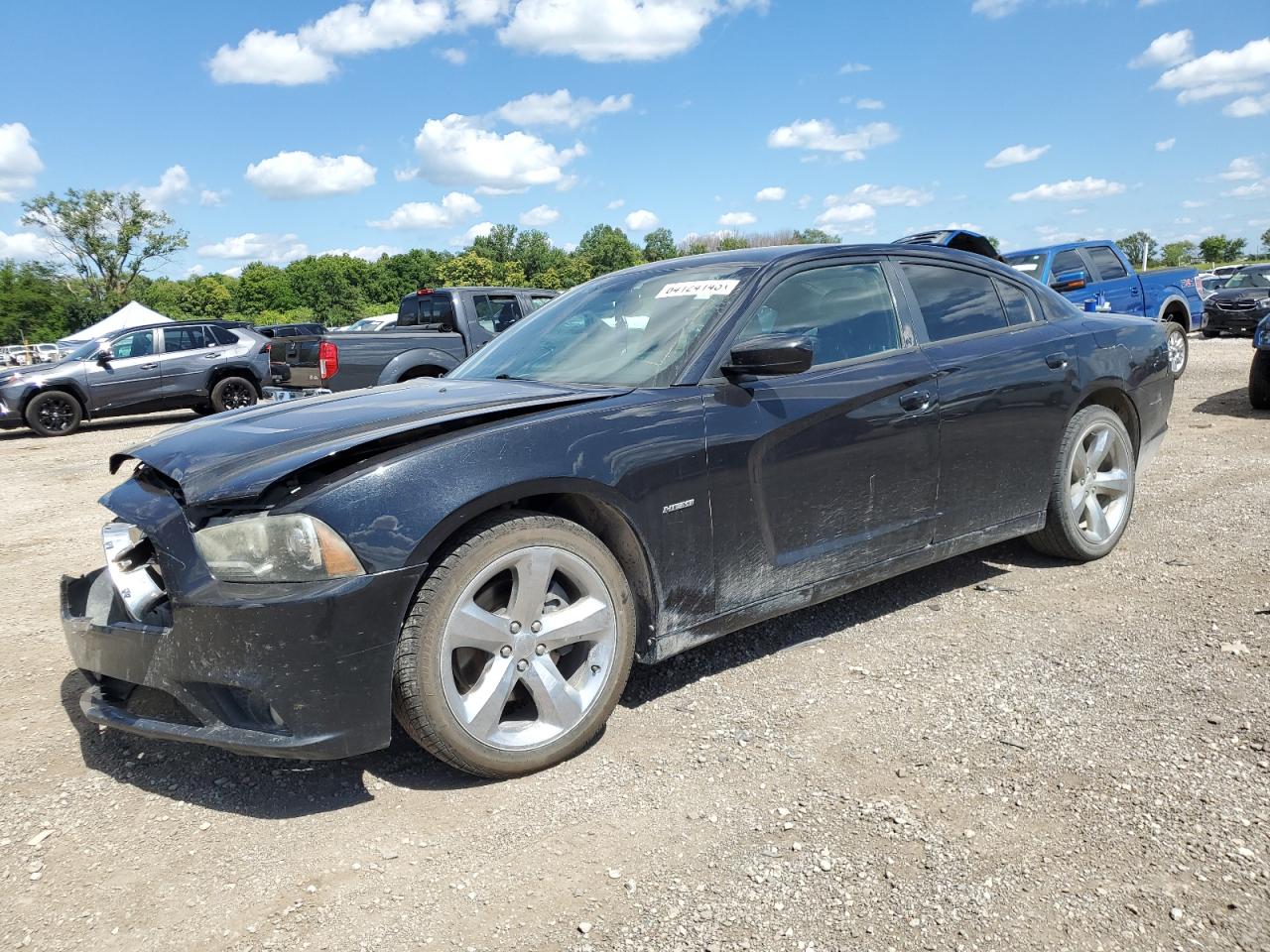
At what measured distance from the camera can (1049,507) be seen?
4.41 meters

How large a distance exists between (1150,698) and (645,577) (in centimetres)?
177

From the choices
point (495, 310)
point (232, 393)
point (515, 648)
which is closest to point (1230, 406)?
point (495, 310)

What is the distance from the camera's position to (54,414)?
14.1 metres

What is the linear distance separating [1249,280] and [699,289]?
888 inches

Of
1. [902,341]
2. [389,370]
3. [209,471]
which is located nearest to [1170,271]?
[389,370]

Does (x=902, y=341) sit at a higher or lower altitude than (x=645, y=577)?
higher

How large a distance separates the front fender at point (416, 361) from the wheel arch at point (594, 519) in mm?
7701

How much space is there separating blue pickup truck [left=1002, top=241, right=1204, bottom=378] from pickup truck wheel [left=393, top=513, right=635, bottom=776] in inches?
380

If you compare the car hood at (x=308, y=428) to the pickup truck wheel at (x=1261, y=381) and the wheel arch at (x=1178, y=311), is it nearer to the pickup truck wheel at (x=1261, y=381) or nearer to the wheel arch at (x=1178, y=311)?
the pickup truck wheel at (x=1261, y=381)

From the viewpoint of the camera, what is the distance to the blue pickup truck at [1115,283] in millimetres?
11859

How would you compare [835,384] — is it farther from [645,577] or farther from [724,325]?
[645,577]

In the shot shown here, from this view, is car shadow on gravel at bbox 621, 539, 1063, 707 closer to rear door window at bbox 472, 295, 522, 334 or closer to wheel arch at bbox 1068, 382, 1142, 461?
wheel arch at bbox 1068, 382, 1142, 461

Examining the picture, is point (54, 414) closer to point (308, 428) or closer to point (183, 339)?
point (183, 339)

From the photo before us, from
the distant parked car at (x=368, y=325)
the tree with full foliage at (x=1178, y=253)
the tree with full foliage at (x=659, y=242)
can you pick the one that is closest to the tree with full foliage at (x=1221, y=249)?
the tree with full foliage at (x=1178, y=253)
